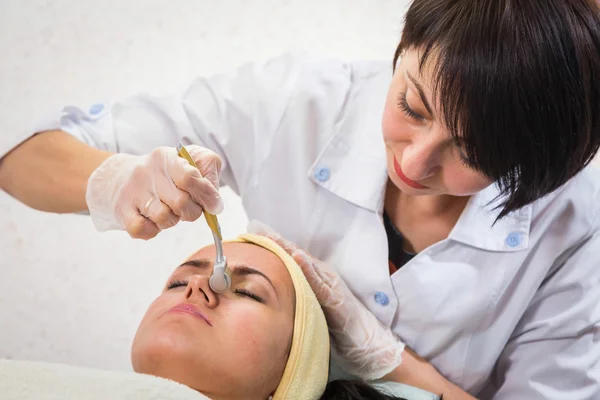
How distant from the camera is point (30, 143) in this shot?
3.84ft

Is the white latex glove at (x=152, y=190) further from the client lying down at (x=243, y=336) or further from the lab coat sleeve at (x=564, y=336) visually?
the lab coat sleeve at (x=564, y=336)

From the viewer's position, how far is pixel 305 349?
107cm

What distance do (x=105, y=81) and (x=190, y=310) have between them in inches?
51.8

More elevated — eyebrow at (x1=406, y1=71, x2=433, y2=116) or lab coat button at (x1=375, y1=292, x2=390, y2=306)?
eyebrow at (x1=406, y1=71, x2=433, y2=116)

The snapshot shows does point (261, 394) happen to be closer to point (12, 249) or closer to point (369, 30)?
point (12, 249)

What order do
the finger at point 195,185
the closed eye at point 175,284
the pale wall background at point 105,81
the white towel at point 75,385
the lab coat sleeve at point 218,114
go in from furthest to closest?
1. the pale wall background at point 105,81
2. the lab coat sleeve at point 218,114
3. the closed eye at point 175,284
4. the finger at point 195,185
5. the white towel at point 75,385

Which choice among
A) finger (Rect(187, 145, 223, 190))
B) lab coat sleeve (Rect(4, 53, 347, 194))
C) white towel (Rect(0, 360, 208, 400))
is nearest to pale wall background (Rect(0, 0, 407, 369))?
lab coat sleeve (Rect(4, 53, 347, 194))

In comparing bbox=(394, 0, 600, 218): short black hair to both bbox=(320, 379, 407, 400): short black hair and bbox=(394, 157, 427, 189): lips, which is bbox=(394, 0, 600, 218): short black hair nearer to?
bbox=(394, 157, 427, 189): lips

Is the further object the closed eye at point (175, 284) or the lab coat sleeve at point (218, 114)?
the lab coat sleeve at point (218, 114)

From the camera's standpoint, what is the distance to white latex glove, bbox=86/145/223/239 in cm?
92

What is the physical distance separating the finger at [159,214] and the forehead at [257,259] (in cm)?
20

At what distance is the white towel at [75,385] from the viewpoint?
0.78 m

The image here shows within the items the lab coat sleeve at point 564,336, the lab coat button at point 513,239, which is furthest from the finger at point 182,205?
the lab coat sleeve at point 564,336

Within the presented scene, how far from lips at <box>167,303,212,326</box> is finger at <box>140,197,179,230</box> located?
0.16m
